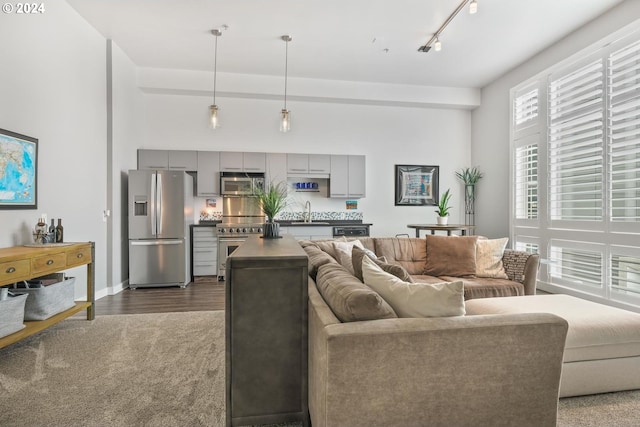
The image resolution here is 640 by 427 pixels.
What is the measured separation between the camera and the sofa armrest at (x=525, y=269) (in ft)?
10.4

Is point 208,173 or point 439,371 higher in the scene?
point 208,173

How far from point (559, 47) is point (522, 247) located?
2823 mm

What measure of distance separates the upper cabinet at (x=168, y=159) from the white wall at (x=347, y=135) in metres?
0.28

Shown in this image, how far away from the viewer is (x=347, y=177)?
5.86 meters

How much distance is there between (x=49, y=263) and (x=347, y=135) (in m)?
4.76

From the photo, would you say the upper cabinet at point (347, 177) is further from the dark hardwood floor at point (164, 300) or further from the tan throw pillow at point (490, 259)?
the tan throw pillow at point (490, 259)

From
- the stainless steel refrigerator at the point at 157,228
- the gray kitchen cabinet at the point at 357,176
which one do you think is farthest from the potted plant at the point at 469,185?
the stainless steel refrigerator at the point at 157,228

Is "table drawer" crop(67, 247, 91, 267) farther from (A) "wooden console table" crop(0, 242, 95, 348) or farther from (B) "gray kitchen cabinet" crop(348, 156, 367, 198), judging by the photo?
(B) "gray kitchen cabinet" crop(348, 156, 367, 198)

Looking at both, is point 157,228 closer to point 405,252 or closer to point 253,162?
point 253,162

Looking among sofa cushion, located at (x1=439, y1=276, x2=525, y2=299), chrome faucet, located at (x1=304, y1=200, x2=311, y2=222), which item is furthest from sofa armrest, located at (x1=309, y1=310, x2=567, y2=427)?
chrome faucet, located at (x1=304, y1=200, x2=311, y2=222)

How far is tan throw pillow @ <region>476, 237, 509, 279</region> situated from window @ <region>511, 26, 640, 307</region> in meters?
0.55

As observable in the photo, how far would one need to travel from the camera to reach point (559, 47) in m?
4.35

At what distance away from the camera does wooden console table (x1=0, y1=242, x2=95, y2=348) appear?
7.74 ft

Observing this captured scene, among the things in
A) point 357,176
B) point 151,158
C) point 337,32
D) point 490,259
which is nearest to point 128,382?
point 490,259
